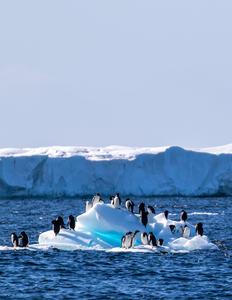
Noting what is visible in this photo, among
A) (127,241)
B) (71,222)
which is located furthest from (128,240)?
(71,222)

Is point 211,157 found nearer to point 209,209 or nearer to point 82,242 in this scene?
point 209,209

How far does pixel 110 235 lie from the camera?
36.5 m

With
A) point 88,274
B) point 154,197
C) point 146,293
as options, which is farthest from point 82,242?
point 154,197

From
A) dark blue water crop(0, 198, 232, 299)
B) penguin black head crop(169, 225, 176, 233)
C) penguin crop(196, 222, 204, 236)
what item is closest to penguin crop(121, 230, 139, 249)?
dark blue water crop(0, 198, 232, 299)

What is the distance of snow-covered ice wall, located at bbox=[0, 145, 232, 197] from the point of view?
7262 centimetres

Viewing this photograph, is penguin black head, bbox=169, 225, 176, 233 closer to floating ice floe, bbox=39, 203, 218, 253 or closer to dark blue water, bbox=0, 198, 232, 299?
floating ice floe, bbox=39, 203, 218, 253

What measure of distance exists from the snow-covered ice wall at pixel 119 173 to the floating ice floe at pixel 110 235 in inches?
1371

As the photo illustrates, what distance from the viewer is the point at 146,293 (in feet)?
84.3

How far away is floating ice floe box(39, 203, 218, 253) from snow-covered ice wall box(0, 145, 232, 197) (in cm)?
Answer: 3482

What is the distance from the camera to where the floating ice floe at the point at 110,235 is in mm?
35125

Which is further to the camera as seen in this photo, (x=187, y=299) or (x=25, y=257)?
(x=25, y=257)

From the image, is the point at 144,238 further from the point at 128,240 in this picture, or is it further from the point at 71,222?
the point at 71,222

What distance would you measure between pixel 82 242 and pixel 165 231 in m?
3.25

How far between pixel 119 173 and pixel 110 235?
37.8 meters
